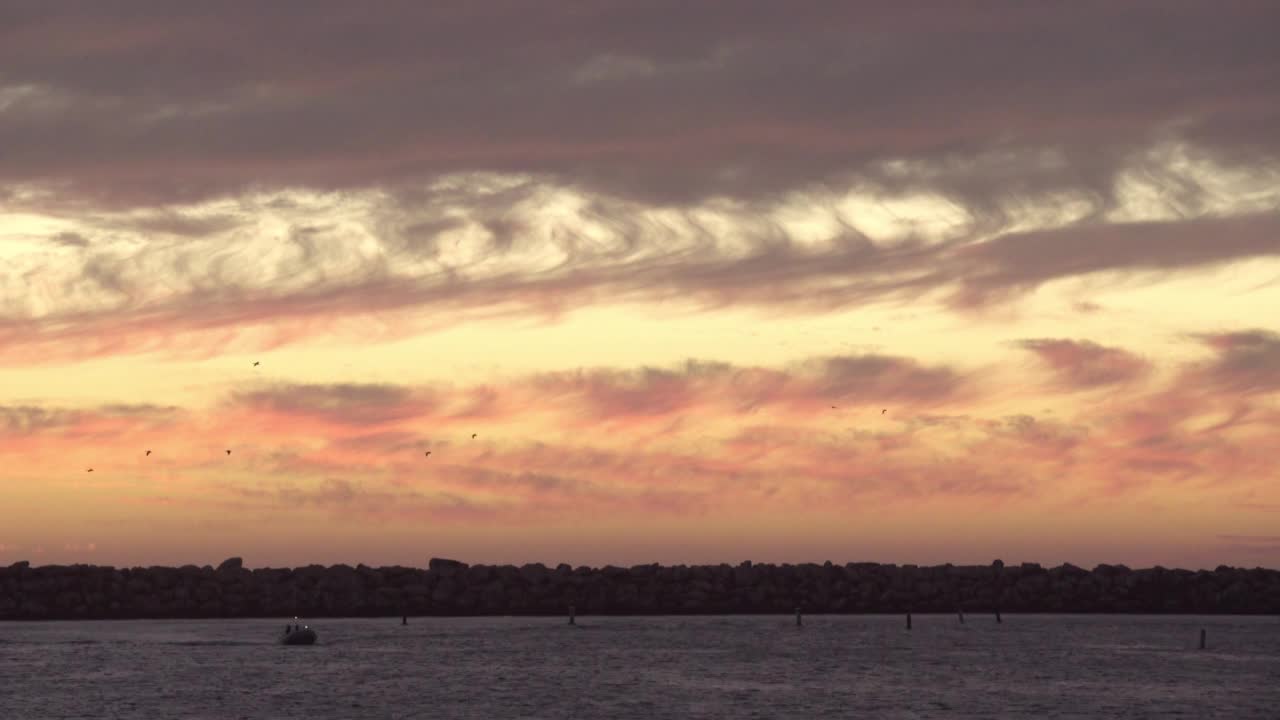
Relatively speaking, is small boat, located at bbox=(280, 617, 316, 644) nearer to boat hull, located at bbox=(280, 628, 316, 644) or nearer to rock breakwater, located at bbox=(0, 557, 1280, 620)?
boat hull, located at bbox=(280, 628, 316, 644)

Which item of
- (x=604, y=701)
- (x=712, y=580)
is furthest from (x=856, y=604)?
(x=604, y=701)

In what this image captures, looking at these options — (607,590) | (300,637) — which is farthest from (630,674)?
(607,590)

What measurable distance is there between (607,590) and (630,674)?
49.6m

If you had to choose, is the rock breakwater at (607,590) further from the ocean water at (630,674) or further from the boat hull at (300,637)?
the boat hull at (300,637)

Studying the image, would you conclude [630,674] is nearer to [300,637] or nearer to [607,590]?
[300,637]

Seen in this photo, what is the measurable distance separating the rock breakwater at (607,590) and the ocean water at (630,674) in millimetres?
2365

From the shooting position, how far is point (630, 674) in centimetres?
7762

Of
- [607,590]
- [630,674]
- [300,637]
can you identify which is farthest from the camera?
[607,590]

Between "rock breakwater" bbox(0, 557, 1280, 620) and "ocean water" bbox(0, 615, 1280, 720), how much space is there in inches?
93.1

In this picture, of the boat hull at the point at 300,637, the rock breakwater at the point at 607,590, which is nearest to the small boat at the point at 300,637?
the boat hull at the point at 300,637

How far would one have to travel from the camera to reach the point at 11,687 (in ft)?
231

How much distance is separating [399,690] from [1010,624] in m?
82.0

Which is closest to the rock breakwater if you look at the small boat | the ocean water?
the ocean water

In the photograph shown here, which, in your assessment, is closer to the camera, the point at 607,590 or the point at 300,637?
the point at 300,637
